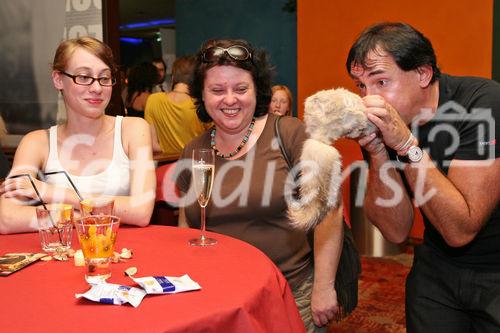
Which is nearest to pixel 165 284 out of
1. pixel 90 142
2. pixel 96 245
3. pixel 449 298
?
pixel 96 245

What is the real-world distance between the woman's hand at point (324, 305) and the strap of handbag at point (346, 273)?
0.04m

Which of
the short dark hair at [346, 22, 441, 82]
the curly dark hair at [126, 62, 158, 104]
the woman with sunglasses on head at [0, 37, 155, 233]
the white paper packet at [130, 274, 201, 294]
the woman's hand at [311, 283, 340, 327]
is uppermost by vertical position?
the curly dark hair at [126, 62, 158, 104]

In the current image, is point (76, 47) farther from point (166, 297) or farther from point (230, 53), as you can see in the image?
point (166, 297)

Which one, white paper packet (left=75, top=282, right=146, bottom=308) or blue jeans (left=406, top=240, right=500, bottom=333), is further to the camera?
blue jeans (left=406, top=240, right=500, bottom=333)

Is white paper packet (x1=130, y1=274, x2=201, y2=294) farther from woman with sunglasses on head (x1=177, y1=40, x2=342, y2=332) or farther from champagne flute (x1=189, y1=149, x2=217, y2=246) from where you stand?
woman with sunglasses on head (x1=177, y1=40, x2=342, y2=332)

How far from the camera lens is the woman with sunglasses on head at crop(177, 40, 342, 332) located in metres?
1.80

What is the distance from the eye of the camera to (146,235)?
168 centimetres

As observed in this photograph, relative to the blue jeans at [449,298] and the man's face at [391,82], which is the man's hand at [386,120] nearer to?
the man's face at [391,82]

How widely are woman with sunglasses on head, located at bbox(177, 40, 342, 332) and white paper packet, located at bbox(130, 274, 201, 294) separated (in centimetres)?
69

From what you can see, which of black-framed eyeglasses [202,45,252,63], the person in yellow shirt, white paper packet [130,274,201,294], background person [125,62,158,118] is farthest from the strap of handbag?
background person [125,62,158,118]

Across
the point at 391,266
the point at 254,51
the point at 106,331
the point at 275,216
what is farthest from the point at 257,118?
the point at 391,266

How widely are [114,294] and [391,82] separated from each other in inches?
37.7

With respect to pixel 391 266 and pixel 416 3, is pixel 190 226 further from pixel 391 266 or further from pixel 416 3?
pixel 416 3

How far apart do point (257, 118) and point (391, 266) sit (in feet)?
9.04
